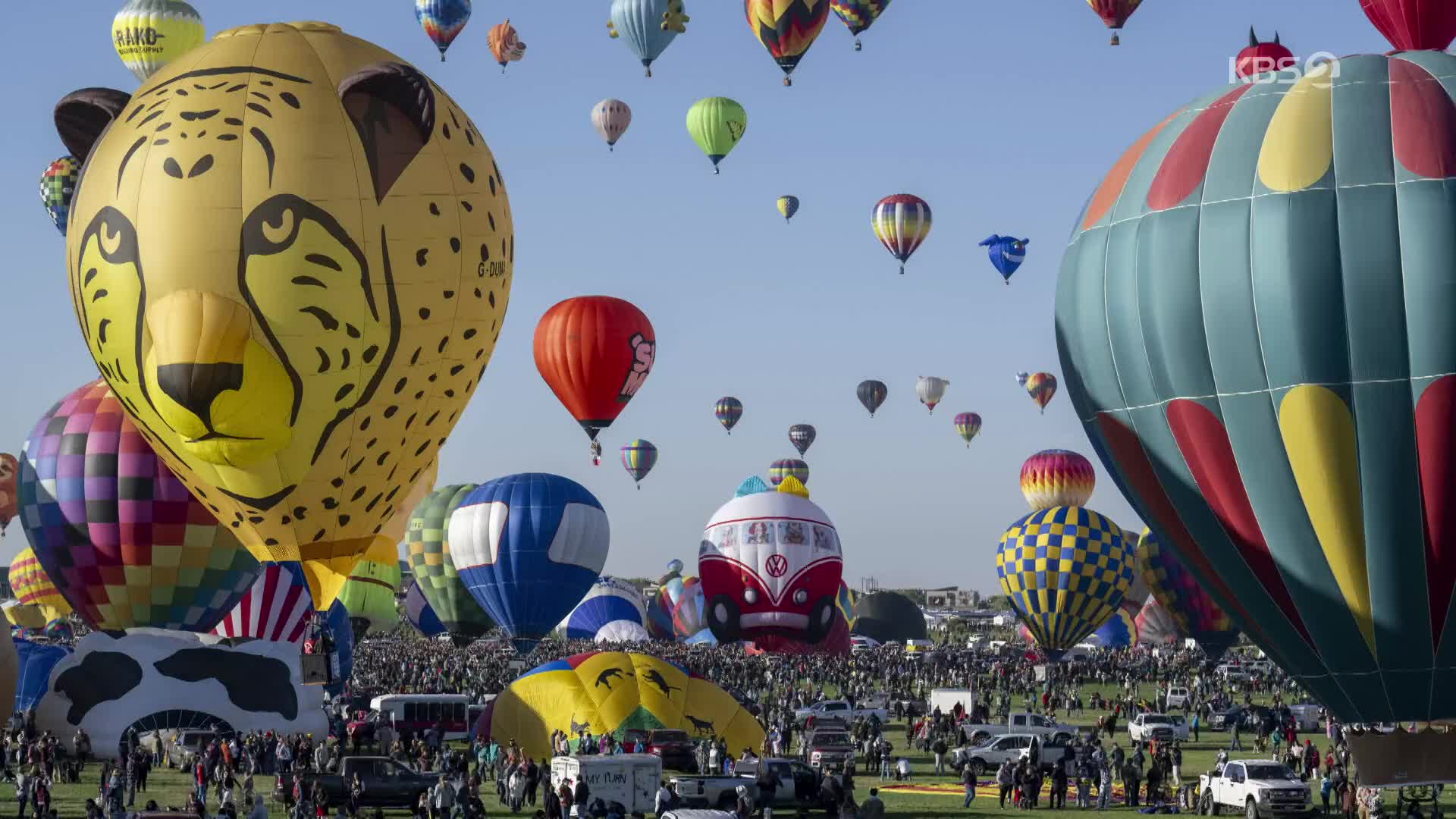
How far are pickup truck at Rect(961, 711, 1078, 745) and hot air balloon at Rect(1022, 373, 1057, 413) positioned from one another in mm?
48831

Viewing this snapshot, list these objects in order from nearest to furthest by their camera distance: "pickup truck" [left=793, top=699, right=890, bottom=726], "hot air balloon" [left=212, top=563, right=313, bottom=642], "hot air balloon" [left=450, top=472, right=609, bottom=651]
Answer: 1. "hot air balloon" [left=212, top=563, right=313, bottom=642]
2. "pickup truck" [left=793, top=699, right=890, bottom=726]
3. "hot air balloon" [left=450, top=472, right=609, bottom=651]

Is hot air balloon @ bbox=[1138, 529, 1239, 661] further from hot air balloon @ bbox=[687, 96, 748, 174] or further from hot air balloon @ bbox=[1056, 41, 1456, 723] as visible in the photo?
hot air balloon @ bbox=[1056, 41, 1456, 723]

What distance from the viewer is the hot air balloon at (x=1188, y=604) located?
202ft

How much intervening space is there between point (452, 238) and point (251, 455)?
3738 mm

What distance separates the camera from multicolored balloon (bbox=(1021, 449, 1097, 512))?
237 feet

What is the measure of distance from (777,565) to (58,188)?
2155 centimetres

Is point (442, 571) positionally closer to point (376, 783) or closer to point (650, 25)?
point (650, 25)

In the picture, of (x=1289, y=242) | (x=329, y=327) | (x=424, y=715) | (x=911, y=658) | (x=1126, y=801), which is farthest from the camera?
(x=911, y=658)

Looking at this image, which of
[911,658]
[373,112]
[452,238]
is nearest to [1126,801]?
[452,238]

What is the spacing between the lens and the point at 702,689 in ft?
102

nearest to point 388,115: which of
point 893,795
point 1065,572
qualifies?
point 893,795

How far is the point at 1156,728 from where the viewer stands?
36.9m

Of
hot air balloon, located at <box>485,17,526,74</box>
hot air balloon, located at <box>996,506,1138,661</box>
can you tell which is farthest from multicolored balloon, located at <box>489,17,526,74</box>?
hot air balloon, located at <box>996,506,1138,661</box>

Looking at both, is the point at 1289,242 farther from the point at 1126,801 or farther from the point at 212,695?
the point at 212,695
